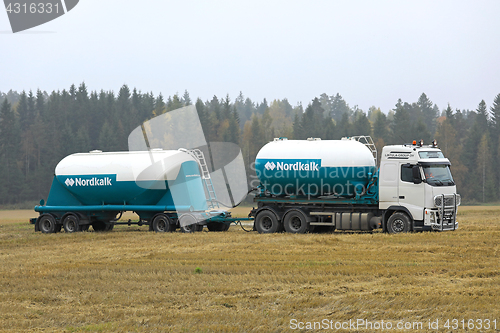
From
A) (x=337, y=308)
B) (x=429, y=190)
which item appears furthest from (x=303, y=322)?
(x=429, y=190)

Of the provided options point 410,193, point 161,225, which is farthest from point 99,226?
point 410,193

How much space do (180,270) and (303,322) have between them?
583 cm

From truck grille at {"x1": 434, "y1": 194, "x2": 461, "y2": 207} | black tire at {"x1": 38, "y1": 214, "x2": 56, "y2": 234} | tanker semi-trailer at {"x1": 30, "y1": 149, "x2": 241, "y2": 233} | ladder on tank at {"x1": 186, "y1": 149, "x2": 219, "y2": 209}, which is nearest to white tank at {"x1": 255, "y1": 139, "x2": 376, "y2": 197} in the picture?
truck grille at {"x1": 434, "y1": 194, "x2": 461, "y2": 207}

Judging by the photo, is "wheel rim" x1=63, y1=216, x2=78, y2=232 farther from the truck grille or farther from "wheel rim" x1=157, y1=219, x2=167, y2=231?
the truck grille

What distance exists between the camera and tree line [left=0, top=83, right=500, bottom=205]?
8244 cm

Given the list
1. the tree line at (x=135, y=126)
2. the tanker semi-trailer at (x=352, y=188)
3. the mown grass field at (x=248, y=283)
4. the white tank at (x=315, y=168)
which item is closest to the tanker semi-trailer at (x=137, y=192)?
the tanker semi-trailer at (x=352, y=188)

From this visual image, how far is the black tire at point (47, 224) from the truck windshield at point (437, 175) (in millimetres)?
16538

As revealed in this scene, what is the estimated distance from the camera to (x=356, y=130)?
9175cm

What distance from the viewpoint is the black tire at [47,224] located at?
27.1 meters

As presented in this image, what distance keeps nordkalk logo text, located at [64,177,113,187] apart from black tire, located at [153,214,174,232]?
106 inches

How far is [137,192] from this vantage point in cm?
2564

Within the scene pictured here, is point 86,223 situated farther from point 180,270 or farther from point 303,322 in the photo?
point 303,322

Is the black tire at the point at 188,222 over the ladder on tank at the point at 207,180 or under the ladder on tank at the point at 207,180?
→ under

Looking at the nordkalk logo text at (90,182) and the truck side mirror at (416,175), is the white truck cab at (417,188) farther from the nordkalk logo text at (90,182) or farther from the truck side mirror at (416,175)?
the nordkalk logo text at (90,182)
